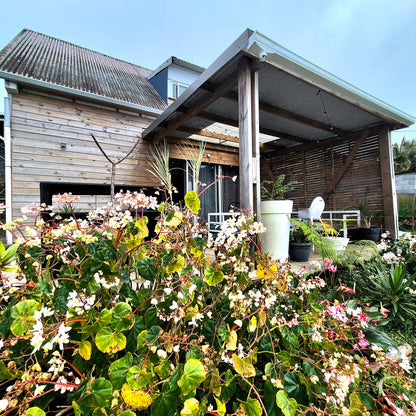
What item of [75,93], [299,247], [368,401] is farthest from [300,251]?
[75,93]

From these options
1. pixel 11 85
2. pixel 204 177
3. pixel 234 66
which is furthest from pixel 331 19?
pixel 11 85

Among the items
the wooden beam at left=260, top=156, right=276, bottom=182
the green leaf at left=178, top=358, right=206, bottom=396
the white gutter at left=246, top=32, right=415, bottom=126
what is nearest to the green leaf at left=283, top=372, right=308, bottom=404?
the green leaf at left=178, top=358, right=206, bottom=396

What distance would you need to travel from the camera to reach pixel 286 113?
3.98 metres

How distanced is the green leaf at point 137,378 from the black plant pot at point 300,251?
241 cm

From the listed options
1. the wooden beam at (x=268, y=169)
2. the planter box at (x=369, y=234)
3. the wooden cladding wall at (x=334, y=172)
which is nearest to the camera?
the planter box at (x=369, y=234)

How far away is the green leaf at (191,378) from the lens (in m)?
0.53

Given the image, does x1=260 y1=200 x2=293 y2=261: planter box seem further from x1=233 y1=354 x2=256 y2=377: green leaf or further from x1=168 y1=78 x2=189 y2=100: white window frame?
x1=168 y1=78 x2=189 y2=100: white window frame

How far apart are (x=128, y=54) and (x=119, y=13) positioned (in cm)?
298

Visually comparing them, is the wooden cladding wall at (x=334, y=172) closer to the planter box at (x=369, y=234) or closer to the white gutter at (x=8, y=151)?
the planter box at (x=369, y=234)

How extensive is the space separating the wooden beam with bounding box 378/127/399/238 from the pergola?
15mm

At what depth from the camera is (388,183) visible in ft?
13.8

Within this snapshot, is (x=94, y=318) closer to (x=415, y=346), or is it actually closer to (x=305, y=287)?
(x=305, y=287)

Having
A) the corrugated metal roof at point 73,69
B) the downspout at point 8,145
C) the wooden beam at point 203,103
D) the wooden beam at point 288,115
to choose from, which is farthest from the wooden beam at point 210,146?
the downspout at point 8,145

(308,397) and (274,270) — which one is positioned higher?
(274,270)
